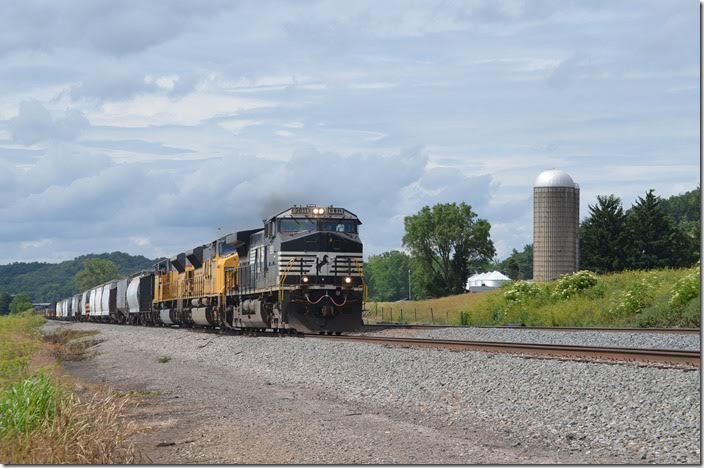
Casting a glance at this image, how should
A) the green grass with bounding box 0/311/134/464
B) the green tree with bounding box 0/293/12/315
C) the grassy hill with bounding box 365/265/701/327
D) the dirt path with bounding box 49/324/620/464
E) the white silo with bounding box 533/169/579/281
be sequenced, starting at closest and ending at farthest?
the dirt path with bounding box 49/324/620/464
the green grass with bounding box 0/311/134/464
the grassy hill with bounding box 365/265/701/327
the white silo with bounding box 533/169/579/281
the green tree with bounding box 0/293/12/315

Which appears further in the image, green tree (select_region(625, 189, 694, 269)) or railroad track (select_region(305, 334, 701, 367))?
green tree (select_region(625, 189, 694, 269))

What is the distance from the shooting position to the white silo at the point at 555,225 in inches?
2835

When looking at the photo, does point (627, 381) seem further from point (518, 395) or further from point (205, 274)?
point (205, 274)


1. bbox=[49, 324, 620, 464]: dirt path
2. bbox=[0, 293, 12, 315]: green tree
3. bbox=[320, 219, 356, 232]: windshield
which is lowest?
bbox=[0, 293, 12, 315]: green tree

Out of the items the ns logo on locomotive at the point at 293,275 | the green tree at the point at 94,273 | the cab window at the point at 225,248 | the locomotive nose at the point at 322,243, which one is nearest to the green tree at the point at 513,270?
the green tree at the point at 94,273

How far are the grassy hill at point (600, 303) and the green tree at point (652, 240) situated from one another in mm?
21604

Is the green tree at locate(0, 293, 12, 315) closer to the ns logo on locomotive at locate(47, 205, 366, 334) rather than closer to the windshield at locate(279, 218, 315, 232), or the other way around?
the ns logo on locomotive at locate(47, 205, 366, 334)

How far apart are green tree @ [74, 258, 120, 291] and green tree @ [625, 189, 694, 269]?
13807 centimetres

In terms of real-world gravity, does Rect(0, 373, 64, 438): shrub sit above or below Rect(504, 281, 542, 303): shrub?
below

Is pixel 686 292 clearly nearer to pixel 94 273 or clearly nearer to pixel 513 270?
pixel 513 270

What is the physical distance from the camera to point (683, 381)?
12594 mm

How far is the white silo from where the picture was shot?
7200cm

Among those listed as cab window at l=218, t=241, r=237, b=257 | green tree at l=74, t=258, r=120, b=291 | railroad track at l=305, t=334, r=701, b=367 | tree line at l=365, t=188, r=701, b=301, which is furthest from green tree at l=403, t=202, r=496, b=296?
green tree at l=74, t=258, r=120, b=291

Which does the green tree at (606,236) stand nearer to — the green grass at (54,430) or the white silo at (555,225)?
the white silo at (555,225)
